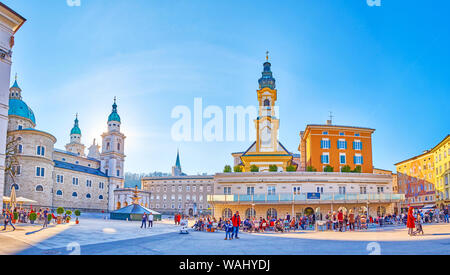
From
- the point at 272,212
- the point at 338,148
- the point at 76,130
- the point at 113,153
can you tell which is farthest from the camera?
the point at 76,130

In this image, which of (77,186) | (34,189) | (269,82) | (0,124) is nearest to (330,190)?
(269,82)

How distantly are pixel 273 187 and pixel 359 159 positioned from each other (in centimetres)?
1705

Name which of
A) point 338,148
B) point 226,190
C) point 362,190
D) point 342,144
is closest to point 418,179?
point 342,144

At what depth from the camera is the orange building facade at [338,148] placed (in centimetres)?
5569

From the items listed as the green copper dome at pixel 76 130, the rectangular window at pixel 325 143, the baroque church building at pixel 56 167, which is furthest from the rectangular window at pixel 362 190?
the green copper dome at pixel 76 130

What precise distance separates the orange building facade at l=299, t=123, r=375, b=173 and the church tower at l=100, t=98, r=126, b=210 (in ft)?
195

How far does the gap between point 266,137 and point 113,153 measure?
5195cm

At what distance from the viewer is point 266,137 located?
6150cm

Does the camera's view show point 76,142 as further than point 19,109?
Yes

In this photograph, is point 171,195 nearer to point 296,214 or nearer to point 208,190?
point 208,190

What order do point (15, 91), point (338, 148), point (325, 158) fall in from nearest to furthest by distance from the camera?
1. point (325, 158)
2. point (338, 148)
3. point (15, 91)

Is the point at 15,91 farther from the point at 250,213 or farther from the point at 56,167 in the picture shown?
the point at 250,213

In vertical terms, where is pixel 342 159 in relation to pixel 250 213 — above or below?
above
